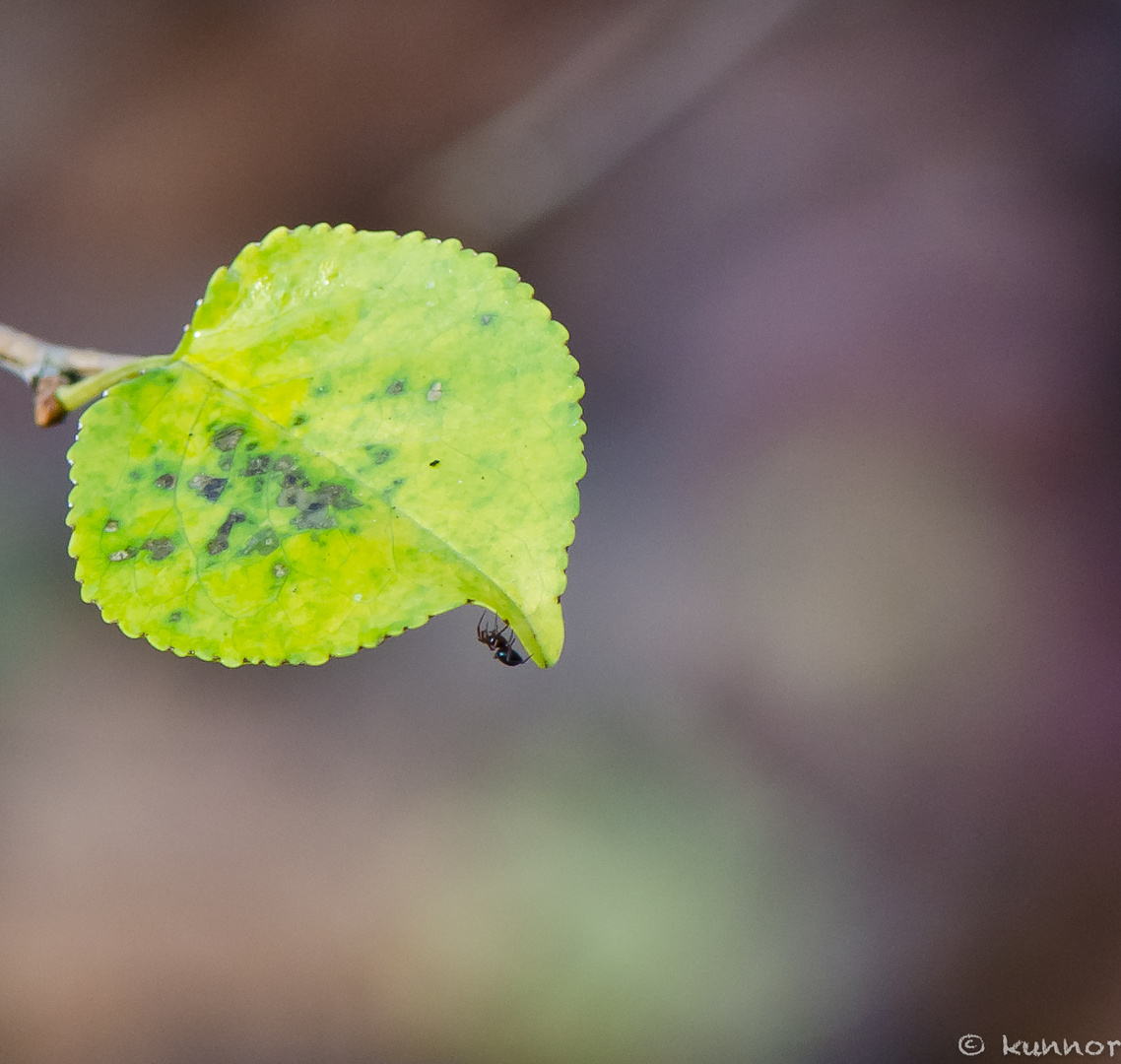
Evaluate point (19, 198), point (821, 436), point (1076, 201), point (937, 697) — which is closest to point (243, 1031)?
point (937, 697)

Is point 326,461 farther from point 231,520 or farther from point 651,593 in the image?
point 651,593

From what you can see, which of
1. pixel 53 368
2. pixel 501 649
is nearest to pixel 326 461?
pixel 53 368

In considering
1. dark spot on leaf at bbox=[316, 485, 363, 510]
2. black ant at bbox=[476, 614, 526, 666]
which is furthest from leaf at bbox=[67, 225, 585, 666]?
black ant at bbox=[476, 614, 526, 666]

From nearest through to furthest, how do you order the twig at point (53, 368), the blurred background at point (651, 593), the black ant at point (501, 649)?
the twig at point (53, 368)
the black ant at point (501, 649)
the blurred background at point (651, 593)

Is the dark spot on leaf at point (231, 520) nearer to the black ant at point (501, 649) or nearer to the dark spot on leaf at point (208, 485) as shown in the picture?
the dark spot on leaf at point (208, 485)

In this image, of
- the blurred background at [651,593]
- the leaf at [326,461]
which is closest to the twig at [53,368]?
the leaf at [326,461]

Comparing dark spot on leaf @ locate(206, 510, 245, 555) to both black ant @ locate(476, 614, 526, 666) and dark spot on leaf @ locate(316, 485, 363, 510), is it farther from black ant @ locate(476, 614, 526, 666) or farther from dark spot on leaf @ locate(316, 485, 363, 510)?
black ant @ locate(476, 614, 526, 666)
